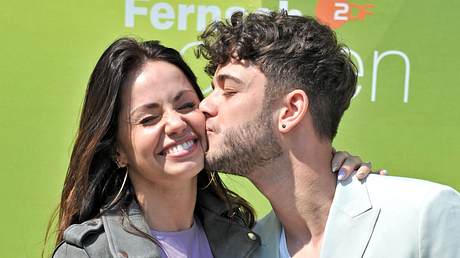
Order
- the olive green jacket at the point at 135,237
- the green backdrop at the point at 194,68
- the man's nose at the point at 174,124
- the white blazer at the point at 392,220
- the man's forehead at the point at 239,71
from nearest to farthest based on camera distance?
the white blazer at the point at 392,220
the olive green jacket at the point at 135,237
the man's nose at the point at 174,124
the man's forehead at the point at 239,71
the green backdrop at the point at 194,68

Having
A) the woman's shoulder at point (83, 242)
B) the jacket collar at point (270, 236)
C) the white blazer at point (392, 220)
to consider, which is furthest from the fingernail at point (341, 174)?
the woman's shoulder at point (83, 242)

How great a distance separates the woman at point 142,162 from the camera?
211 centimetres

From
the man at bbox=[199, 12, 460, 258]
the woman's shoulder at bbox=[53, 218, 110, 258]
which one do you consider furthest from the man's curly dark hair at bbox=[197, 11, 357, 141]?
the woman's shoulder at bbox=[53, 218, 110, 258]

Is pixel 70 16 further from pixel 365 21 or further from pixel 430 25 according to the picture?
pixel 430 25

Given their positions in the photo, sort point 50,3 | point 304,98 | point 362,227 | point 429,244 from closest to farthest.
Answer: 1. point 429,244
2. point 362,227
3. point 304,98
4. point 50,3

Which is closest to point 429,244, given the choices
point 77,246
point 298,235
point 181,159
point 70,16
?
point 298,235

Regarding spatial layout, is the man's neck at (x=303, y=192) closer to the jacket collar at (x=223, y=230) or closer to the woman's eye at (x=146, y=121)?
the jacket collar at (x=223, y=230)

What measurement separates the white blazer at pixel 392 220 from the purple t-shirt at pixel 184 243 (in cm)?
49

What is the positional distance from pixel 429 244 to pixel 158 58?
117 centimetres

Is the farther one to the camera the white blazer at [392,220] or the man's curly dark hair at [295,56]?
the man's curly dark hair at [295,56]

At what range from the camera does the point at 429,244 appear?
185 cm

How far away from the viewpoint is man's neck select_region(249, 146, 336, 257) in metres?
2.15

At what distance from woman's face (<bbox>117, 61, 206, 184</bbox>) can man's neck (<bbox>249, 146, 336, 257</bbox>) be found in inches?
10.8

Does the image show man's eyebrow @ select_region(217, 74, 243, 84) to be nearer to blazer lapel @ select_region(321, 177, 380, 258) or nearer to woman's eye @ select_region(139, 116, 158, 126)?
woman's eye @ select_region(139, 116, 158, 126)
